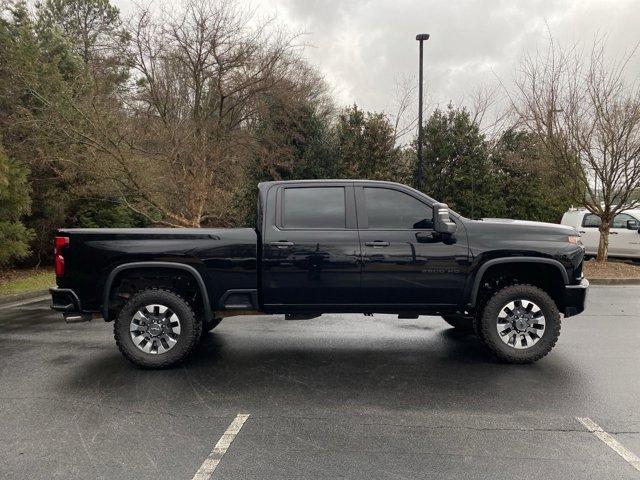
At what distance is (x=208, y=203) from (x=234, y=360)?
8991 mm

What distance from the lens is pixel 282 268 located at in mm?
4848

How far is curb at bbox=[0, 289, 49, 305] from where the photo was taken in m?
8.82

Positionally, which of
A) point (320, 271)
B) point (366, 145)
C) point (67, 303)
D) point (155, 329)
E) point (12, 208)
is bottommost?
point (155, 329)

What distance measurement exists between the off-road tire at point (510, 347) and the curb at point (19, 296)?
8805 mm

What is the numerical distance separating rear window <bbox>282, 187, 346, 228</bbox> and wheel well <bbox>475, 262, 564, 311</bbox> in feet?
5.78

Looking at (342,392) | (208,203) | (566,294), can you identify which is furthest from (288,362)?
(208,203)

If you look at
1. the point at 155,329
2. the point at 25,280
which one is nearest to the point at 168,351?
the point at 155,329

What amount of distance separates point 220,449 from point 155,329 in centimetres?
201

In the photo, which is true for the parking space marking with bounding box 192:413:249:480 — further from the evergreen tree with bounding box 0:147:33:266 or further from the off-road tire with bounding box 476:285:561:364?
the evergreen tree with bounding box 0:147:33:266

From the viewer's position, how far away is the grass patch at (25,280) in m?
9.65

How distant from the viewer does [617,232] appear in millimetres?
13578

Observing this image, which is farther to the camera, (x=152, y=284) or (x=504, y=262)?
(x=152, y=284)

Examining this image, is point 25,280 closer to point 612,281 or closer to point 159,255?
point 159,255

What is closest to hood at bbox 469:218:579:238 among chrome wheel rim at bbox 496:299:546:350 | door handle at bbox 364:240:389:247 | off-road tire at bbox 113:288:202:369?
chrome wheel rim at bbox 496:299:546:350
